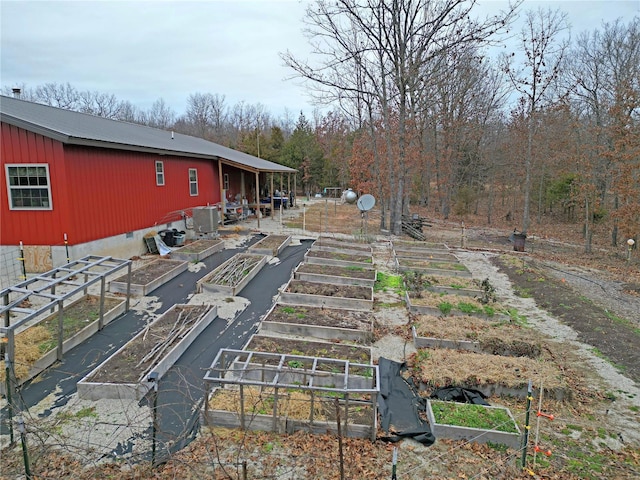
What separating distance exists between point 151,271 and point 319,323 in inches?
216

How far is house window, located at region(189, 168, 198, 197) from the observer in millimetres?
17141

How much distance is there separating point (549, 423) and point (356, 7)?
18.6m

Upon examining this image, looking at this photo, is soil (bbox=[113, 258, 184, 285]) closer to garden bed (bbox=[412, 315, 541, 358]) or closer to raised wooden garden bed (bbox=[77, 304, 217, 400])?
raised wooden garden bed (bbox=[77, 304, 217, 400])

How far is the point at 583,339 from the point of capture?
755cm

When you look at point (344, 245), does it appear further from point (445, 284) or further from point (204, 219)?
point (204, 219)

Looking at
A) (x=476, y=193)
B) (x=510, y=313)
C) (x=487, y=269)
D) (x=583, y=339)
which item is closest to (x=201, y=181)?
(x=487, y=269)

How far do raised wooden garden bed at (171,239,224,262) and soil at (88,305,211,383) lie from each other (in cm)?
421

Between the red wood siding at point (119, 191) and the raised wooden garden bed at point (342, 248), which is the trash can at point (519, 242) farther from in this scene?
the red wood siding at point (119, 191)

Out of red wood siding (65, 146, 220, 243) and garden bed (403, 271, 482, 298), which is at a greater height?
red wood siding (65, 146, 220, 243)

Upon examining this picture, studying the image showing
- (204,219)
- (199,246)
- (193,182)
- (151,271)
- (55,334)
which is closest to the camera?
(55,334)

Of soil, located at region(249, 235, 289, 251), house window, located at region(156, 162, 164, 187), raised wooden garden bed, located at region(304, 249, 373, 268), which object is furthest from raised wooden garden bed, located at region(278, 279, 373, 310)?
house window, located at region(156, 162, 164, 187)

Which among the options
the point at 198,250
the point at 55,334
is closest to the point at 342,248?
the point at 198,250

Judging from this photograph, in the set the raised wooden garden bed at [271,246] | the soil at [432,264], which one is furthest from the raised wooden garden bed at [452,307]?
the raised wooden garden bed at [271,246]

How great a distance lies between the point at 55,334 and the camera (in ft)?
22.1
